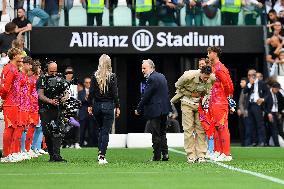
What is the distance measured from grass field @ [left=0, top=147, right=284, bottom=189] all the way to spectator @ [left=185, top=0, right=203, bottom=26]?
1269 centimetres

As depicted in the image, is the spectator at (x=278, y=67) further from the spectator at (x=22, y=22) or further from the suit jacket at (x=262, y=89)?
the spectator at (x=22, y=22)

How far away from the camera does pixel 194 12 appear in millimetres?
30906

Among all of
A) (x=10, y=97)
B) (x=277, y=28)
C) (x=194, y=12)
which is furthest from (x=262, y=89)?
(x=10, y=97)

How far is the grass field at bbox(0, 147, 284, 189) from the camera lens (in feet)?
41.3

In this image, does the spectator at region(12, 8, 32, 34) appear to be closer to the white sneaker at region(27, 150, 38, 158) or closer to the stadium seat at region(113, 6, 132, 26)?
the stadium seat at region(113, 6, 132, 26)

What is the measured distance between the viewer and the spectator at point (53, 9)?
30.4 metres

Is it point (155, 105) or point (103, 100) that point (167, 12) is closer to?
point (155, 105)

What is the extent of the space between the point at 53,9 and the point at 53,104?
40.2ft

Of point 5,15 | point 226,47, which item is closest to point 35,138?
point 5,15

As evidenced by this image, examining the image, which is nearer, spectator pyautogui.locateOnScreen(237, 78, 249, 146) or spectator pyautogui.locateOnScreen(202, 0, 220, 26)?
spectator pyautogui.locateOnScreen(237, 78, 249, 146)

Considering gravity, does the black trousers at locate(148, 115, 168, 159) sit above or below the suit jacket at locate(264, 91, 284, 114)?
below

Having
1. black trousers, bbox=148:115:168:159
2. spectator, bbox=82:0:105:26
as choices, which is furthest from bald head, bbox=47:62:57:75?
spectator, bbox=82:0:105:26

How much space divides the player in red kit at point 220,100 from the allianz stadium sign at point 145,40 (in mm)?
12502

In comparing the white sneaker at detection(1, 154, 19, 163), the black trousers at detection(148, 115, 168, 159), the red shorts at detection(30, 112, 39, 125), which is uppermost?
the red shorts at detection(30, 112, 39, 125)
